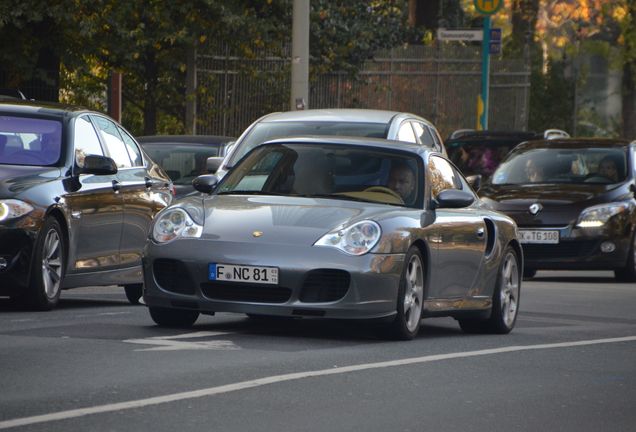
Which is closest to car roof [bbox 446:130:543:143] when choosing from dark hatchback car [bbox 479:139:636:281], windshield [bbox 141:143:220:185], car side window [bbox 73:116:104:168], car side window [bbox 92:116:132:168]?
dark hatchback car [bbox 479:139:636:281]

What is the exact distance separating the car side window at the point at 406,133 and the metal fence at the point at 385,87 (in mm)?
12248

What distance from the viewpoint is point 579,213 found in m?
20.3

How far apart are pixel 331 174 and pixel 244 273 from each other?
141cm

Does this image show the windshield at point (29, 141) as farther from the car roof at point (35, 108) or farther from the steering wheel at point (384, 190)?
the steering wheel at point (384, 190)

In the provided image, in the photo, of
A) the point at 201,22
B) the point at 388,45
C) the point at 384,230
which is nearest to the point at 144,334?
the point at 384,230

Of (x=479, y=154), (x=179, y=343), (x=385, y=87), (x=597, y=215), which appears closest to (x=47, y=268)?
(x=179, y=343)

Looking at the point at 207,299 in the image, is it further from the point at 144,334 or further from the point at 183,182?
the point at 183,182

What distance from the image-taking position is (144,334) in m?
11.0

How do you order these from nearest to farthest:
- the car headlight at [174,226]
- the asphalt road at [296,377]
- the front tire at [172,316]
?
1. the asphalt road at [296,377]
2. the car headlight at [174,226]
3. the front tire at [172,316]

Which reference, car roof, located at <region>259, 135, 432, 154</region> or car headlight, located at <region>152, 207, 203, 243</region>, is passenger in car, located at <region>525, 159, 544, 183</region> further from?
car headlight, located at <region>152, 207, 203, 243</region>

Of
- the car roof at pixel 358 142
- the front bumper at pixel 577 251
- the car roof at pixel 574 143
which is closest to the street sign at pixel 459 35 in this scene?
the car roof at pixel 574 143

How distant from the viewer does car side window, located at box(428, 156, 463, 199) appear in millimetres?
12336

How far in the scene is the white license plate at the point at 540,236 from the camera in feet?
66.5

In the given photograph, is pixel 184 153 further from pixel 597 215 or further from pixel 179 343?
pixel 179 343
